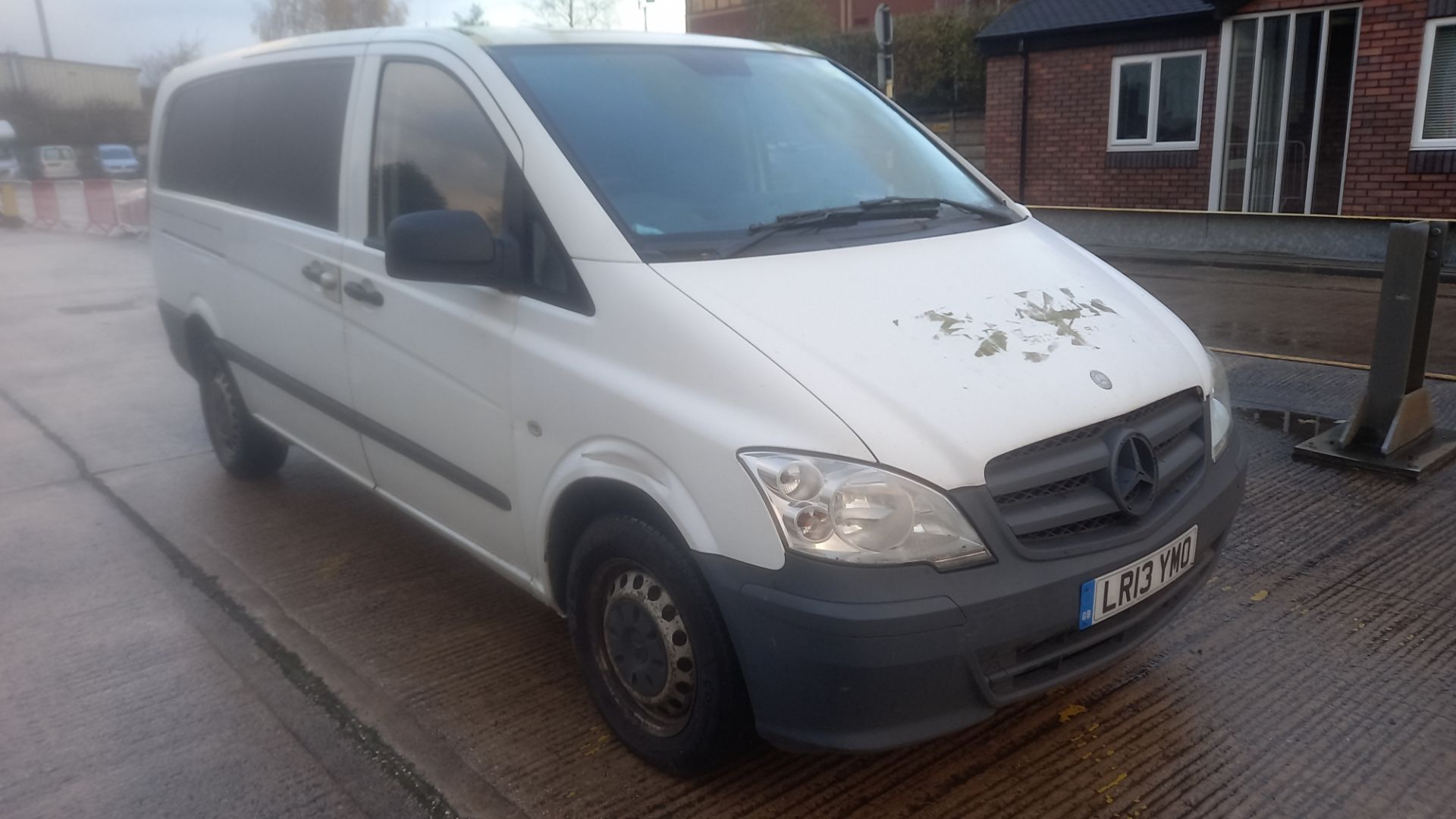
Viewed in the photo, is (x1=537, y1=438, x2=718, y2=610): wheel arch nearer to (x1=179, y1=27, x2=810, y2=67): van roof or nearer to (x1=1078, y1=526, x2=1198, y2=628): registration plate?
(x1=1078, y1=526, x2=1198, y2=628): registration plate

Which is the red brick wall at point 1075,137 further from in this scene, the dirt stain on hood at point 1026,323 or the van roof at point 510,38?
the dirt stain on hood at point 1026,323

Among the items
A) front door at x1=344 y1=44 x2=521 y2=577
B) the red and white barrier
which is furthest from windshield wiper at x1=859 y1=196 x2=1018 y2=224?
the red and white barrier

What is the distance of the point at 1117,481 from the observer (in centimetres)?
262

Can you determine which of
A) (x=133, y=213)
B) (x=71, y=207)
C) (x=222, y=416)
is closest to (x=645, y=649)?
(x=222, y=416)

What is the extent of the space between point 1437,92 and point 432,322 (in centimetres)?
1195

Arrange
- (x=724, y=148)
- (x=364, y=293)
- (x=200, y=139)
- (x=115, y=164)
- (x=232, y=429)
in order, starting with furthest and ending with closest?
(x=115, y=164) → (x=232, y=429) → (x=200, y=139) → (x=364, y=293) → (x=724, y=148)

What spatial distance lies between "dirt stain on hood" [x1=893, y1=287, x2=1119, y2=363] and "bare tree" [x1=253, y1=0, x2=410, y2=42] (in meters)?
43.7

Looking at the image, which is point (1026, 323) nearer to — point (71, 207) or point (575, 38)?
point (575, 38)

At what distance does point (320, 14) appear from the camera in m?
47.4

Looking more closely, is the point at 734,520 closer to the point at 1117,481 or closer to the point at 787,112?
the point at 1117,481

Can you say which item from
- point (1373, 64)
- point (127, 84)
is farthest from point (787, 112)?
point (127, 84)

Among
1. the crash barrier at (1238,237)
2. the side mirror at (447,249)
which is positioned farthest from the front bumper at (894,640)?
the crash barrier at (1238,237)

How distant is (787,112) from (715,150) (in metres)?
0.46

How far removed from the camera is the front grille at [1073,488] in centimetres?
249
